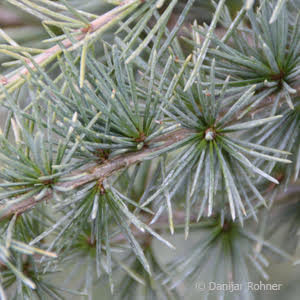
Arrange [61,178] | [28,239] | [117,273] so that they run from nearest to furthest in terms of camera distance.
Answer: [61,178]
[28,239]
[117,273]

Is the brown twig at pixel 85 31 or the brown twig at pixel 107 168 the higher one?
the brown twig at pixel 85 31

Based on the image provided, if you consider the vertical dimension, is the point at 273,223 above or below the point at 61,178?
above

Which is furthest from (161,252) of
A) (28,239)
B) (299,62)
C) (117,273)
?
(299,62)

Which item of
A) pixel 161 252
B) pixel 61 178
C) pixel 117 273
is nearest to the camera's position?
pixel 61 178

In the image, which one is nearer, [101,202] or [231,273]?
[101,202]

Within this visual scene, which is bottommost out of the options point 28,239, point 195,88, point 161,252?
point 28,239

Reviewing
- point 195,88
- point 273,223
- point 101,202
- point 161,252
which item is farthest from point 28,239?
point 161,252

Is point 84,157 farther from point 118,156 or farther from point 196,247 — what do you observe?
point 196,247

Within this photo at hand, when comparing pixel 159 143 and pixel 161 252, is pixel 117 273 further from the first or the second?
pixel 161 252

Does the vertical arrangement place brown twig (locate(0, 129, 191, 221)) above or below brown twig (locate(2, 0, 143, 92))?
below
